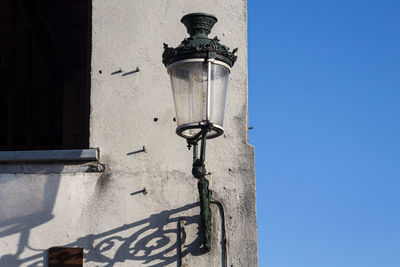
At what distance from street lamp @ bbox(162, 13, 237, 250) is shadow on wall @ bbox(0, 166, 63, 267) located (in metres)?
1.26

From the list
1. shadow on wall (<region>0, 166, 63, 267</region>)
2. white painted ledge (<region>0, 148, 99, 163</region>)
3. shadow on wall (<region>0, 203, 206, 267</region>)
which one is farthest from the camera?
white painted ledge (<region>0, 148, 99, 163</region>)

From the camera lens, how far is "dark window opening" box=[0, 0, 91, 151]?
8445 millimetres

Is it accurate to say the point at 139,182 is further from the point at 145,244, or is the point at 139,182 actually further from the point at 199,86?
the point at 199,86

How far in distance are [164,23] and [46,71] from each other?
5.13 meters

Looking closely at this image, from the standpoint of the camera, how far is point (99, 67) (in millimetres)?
5223

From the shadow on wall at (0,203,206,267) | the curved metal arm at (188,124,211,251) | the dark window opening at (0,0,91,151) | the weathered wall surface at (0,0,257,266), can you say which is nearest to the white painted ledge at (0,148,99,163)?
the weathered wall surface at (0,0,257,266)

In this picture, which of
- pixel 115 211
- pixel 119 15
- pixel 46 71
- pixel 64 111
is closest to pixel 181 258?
pixel 115 211

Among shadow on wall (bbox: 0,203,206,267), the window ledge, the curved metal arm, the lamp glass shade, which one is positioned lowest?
shadow on wall (bbox: 0,203,206,267)

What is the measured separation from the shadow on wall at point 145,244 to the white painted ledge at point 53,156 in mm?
604

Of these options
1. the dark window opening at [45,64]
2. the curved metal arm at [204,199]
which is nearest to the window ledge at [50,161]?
the curved metal arm at [204,199]

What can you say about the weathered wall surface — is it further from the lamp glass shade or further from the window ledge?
the lamp glass shade

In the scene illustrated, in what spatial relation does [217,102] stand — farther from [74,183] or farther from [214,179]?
[74,183]

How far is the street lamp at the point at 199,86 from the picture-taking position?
4.22 m

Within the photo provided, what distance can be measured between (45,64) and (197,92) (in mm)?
6196
